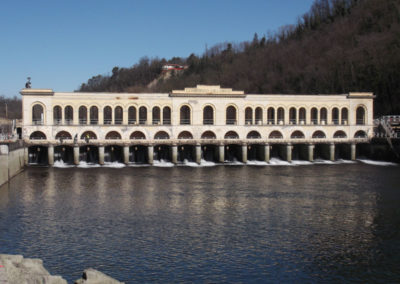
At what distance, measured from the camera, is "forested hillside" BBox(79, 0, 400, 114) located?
10744cm

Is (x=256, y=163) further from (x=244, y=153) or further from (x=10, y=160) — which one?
(x=10, y=160)

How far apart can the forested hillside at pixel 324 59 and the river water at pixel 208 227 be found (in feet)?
185

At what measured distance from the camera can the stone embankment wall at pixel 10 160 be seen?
51.4 m

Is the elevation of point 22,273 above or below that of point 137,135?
below

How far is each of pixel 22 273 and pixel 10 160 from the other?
39.1 m

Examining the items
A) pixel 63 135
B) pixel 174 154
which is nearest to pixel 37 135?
pixel 63 135

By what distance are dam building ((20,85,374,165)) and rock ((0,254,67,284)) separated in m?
52.1

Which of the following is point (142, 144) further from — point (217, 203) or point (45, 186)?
point (217, 203)

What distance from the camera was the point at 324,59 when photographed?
441ft

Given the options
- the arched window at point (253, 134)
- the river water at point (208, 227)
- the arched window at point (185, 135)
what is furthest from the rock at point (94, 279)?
the arched window at point (253, 134)

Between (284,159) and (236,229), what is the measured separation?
4991 centimetres

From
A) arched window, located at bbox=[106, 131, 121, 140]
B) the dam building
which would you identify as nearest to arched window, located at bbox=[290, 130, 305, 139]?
the dam building

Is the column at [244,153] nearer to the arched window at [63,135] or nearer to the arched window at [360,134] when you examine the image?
the arched window at [360,134]

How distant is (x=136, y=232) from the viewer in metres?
31.7
